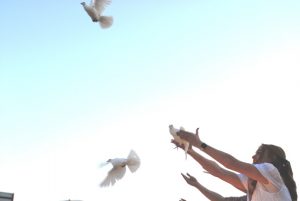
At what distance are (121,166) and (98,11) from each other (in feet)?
10.3

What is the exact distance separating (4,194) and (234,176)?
608 centimetres

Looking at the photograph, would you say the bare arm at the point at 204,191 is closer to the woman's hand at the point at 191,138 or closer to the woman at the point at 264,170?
the woman at the point at 264,170

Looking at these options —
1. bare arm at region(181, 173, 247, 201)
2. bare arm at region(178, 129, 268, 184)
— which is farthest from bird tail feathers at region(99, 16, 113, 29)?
bare arm at region(178, 129, 268, 184)

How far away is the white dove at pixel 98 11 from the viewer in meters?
6.89

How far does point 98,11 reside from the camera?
23.8 feet

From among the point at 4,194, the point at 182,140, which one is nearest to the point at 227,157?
the point at 182,140

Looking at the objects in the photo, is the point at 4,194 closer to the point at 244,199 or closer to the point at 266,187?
the point at 244,199

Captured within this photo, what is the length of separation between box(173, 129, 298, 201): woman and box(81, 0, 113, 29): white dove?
11.9 feet

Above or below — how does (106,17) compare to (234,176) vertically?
above

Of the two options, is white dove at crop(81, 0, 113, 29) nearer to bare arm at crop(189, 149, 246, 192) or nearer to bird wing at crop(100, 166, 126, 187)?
bird wing at crop(100, 166, 126, 187)

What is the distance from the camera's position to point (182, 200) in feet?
14.6

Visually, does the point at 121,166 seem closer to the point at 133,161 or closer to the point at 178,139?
the point at 133,161

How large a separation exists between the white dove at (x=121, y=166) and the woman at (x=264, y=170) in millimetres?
1165

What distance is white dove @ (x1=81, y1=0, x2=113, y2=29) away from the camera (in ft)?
22.6
